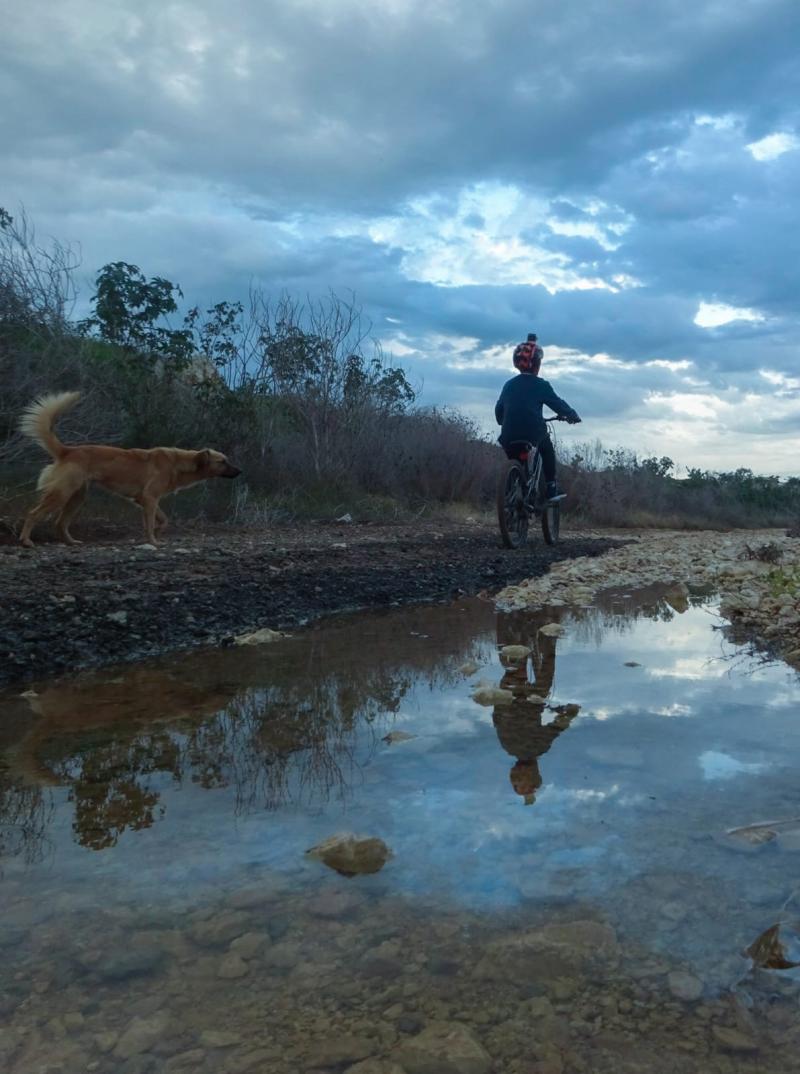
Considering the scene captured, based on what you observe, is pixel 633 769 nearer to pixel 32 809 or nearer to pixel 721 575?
pixel 32 809

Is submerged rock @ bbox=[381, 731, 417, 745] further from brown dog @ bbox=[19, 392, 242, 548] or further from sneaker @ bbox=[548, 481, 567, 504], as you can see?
sneaker @ bbox=[548, 481, 567, 504]

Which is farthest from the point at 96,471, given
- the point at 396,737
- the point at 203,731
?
the point at 396,737

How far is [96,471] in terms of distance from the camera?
8.59 m

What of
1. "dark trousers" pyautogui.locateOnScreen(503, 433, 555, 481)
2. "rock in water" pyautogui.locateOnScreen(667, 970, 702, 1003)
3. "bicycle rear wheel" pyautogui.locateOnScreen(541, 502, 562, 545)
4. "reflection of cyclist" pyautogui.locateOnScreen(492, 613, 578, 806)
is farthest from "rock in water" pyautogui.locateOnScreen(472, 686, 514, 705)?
"bicycle rear wheel" pyautogui.locateOnScreen(541, 502, 562, 545)

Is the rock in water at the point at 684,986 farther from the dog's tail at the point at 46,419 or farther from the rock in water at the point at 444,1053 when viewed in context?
the dog's tail at the point at 46,419

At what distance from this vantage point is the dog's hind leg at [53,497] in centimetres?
809

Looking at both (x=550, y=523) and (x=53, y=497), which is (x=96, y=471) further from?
(x=550, y=523)

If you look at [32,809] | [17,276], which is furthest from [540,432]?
[32,809]

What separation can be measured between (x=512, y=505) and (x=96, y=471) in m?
4.70

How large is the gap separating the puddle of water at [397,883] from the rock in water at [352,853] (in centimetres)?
3

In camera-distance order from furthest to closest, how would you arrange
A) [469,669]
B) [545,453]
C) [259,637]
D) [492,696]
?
1. [545,453]
2. [259,637]
3. [469,669]
4. [492,696]

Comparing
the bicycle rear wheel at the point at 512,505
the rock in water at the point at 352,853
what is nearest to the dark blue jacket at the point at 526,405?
the bicycle rear wheel at the point at 512,505

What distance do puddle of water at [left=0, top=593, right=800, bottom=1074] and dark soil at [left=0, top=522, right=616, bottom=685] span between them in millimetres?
790

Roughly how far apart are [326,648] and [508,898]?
9.53 ft
